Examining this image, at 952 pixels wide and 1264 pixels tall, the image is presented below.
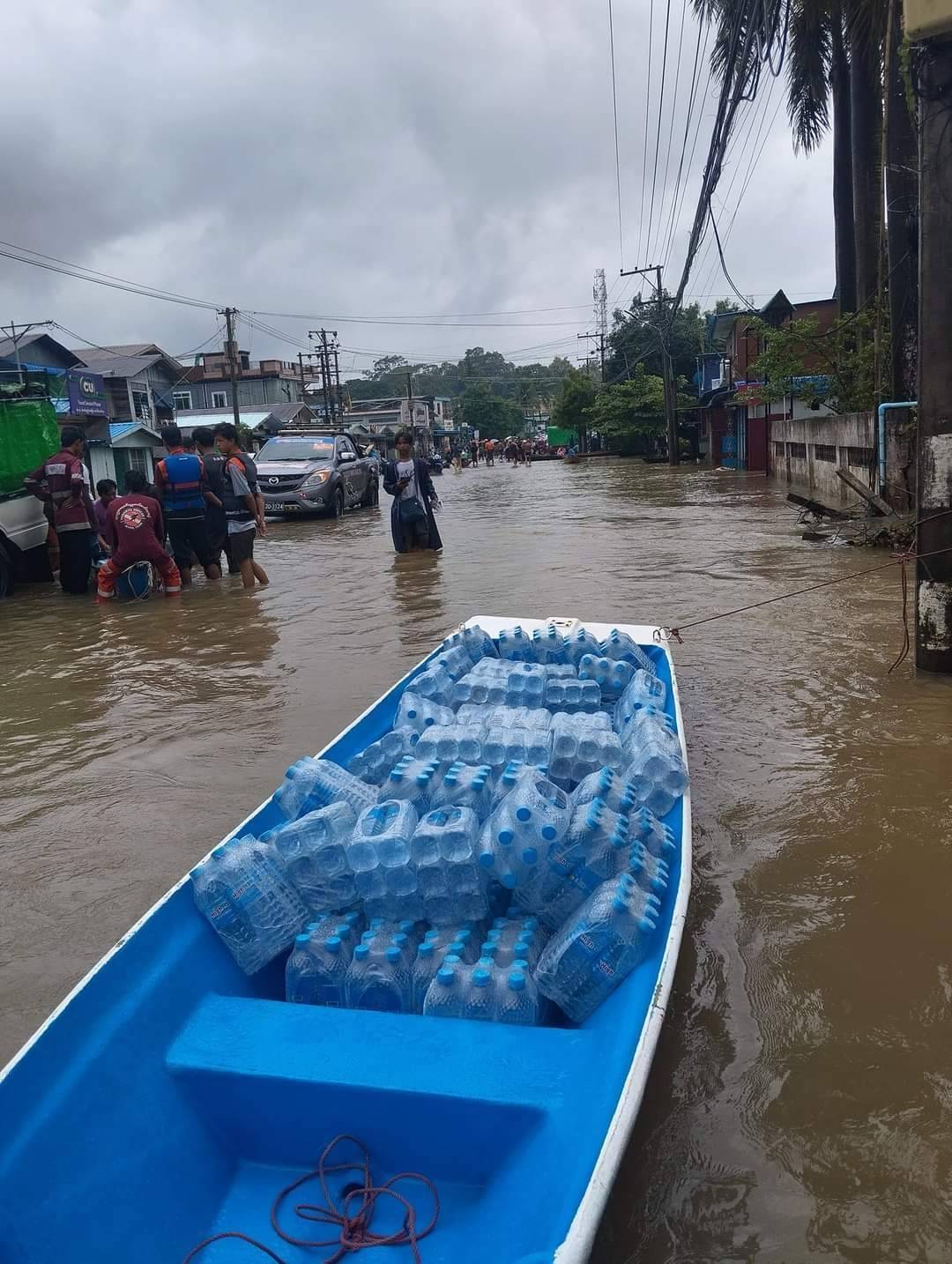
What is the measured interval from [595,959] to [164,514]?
10252 millimetres

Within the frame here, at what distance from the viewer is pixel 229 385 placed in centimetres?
6650

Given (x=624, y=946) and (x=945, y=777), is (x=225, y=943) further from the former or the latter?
(x=945, y=777)

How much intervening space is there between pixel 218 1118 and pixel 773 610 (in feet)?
26.9

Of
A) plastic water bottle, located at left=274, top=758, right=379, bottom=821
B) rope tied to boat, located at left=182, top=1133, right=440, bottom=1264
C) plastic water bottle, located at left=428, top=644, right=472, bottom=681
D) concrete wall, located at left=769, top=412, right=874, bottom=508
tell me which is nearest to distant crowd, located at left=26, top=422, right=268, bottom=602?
plastic water bottle, located at left=428, top=644, right=472, bottom=681

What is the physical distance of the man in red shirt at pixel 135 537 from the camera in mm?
10953

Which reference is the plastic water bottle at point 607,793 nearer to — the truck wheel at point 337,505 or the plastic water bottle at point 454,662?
the plastic water bottle at point 454,662

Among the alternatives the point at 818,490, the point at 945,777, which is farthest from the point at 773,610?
the point at 818,490

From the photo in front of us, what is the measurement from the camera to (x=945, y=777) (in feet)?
17.4

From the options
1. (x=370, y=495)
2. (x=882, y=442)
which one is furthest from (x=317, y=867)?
(x=370, y=495)

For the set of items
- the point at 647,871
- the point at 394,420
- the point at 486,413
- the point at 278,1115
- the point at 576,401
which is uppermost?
the point at 486,413

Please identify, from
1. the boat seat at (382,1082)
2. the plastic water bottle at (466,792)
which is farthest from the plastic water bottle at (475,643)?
the boat seat at (382,1082)

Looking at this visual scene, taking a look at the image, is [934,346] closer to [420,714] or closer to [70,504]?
[420,714]

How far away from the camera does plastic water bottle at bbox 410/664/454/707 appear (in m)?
5.34

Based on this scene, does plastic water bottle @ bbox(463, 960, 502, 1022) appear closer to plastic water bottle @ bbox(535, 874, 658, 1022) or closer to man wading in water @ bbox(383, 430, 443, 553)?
plastic water bottle @ bbox(535, 874, 658, 1022)
